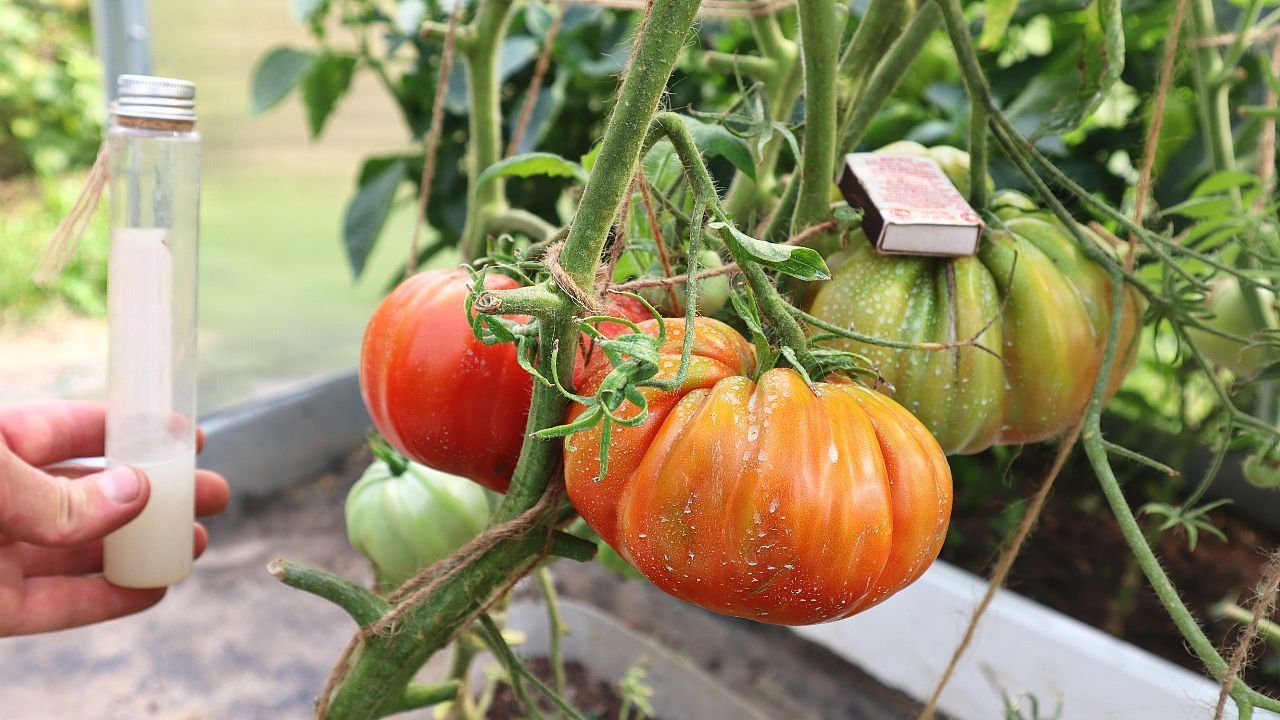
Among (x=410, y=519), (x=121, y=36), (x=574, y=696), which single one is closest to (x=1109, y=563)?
(x=574, y=696)

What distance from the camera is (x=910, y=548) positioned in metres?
0.38

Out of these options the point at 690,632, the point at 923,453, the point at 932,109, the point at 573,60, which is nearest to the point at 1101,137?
the point at 932,109

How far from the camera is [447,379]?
1.57ft

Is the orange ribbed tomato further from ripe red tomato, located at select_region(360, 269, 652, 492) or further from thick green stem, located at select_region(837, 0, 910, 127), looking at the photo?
thick green stem, located at select_region(837, 0, 910, 127)

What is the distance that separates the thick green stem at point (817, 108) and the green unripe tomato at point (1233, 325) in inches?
17.5

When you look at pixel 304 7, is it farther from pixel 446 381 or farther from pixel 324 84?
pixel 446 381

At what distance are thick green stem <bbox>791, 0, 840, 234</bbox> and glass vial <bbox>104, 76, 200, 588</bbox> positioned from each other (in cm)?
34

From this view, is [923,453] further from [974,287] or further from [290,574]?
[290,574]

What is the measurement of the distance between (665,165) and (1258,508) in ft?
4.73

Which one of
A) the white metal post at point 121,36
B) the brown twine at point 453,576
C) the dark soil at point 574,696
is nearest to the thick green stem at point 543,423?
the brown twine at point 453,576

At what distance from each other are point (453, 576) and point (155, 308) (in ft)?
0.80

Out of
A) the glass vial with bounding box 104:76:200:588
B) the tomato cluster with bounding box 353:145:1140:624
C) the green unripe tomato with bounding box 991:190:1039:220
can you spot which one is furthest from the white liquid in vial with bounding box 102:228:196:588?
the green unripe tomato with bounding box 991:190:1039:220

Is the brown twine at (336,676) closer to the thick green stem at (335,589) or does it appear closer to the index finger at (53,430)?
the thick green stem at (335,589)

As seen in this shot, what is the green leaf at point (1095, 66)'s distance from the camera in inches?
20.0
